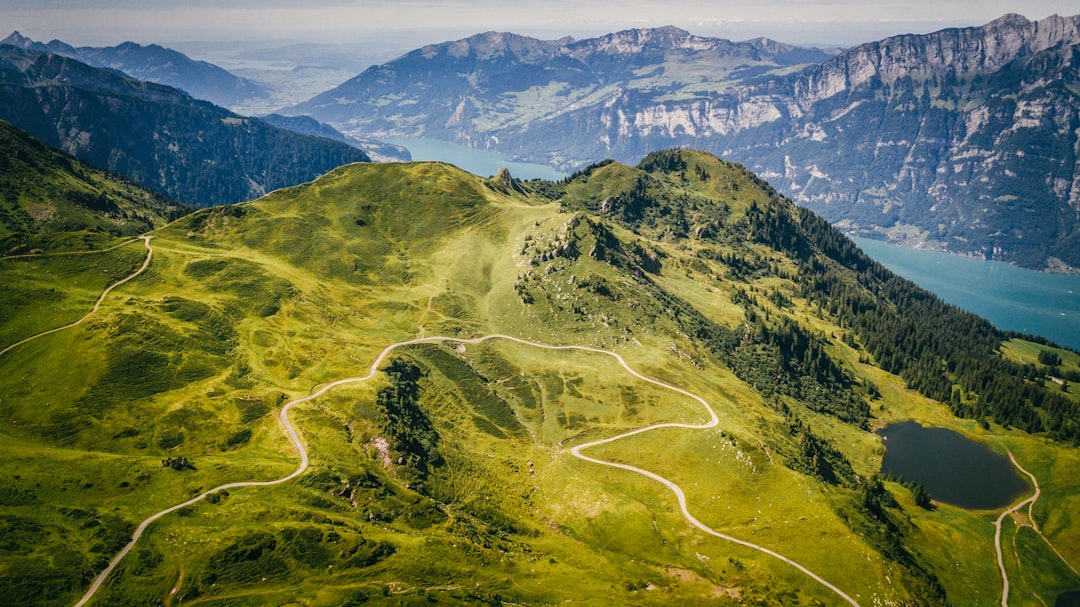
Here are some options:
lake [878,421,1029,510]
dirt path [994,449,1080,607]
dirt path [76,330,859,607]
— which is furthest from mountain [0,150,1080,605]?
lake [878,421,1029,510]

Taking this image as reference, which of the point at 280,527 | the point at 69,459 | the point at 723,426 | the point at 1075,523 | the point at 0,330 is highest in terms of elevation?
the point at 0,330

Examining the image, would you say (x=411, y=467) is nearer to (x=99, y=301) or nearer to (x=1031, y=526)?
(x=99, y=301)

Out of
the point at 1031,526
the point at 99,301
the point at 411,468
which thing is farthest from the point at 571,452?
the point at 99,301

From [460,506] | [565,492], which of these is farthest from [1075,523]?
[460,506]

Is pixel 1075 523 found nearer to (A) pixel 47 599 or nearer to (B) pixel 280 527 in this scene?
(B) pixel 280 527

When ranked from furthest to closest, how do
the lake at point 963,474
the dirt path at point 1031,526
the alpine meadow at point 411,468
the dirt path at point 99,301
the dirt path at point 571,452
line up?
the lake at point 963,474 < the dirt path at point 1031,526 < the dirt path at point 99,301 < the alpine meadow at point 411,468 < the dirt path at point 571,452

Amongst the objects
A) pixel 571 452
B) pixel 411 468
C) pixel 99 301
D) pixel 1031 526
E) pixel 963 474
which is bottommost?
pixel 963 474

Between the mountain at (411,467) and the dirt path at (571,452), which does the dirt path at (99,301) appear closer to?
Result: the mountain at (411,467)

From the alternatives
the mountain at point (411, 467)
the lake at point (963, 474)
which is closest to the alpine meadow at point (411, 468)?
the mountain at point (411, 467)
